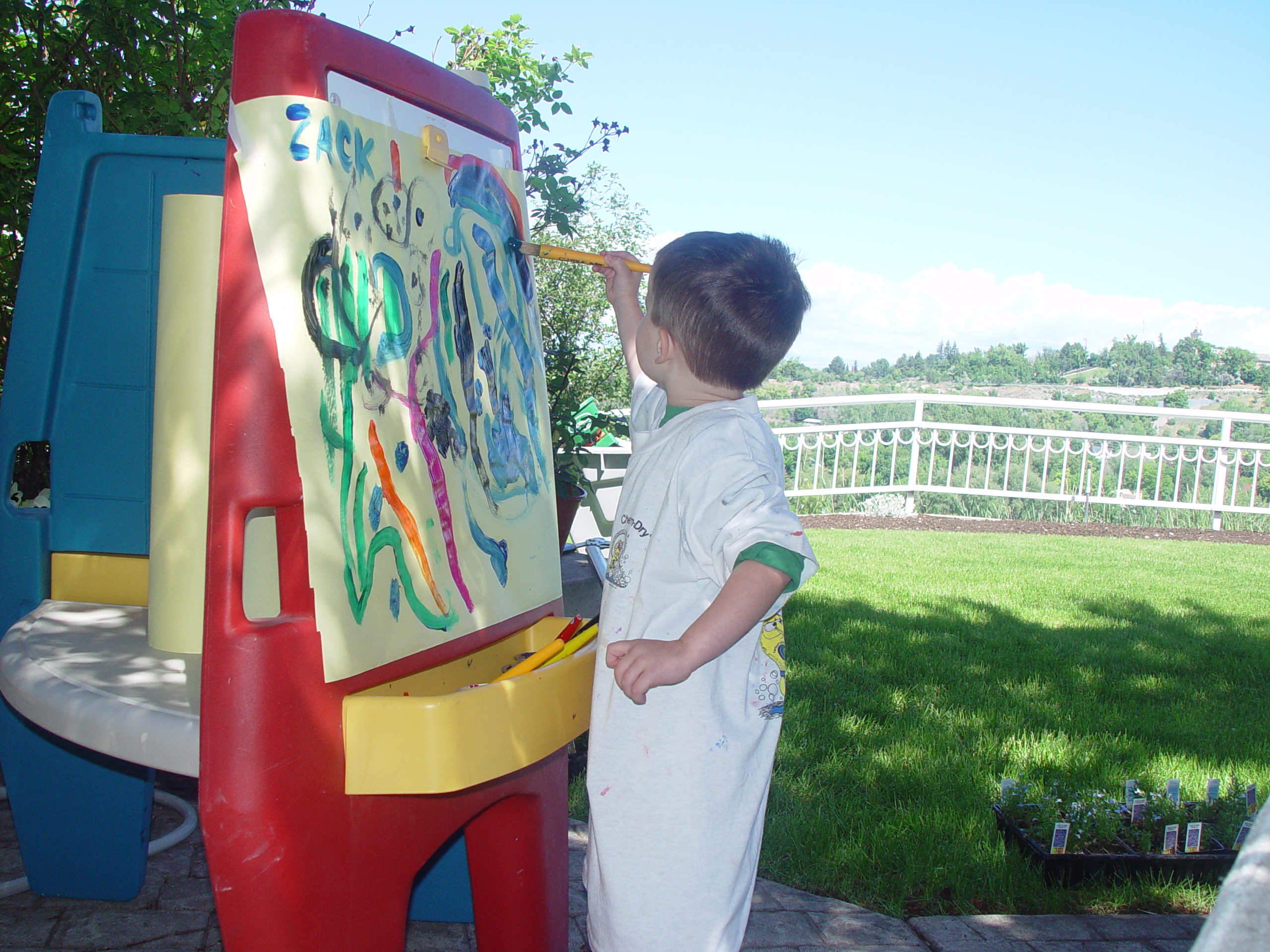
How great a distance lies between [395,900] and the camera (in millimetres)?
1370

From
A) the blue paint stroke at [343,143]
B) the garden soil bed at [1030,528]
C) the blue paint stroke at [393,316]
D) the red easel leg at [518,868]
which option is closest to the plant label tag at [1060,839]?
the red easel leg at [518,868]

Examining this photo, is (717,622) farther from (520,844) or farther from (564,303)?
(564,303)

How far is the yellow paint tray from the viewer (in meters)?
1.30

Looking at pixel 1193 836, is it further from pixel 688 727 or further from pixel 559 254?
pixel 559 254

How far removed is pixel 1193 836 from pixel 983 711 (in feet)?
3.82

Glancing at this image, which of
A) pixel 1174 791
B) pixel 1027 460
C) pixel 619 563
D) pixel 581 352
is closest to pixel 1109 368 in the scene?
pixel 1027 460

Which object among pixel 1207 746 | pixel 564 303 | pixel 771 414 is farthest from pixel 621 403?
pixel 1207 746

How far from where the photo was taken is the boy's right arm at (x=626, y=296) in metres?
1.88

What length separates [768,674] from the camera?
1573 mm

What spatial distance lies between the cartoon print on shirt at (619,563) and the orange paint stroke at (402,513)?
0.26 meters

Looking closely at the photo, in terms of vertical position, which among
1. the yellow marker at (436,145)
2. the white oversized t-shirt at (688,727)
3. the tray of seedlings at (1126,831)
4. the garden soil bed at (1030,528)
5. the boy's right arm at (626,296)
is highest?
the yellow marker at (436,145)

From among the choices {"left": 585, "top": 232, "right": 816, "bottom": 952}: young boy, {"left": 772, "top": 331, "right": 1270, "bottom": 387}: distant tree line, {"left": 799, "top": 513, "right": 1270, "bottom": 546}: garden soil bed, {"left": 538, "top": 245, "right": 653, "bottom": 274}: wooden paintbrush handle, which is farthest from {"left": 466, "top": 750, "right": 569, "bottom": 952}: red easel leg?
{"left": 772, "top": 331, "right": 1270, "bottom": 387}: distant tree line

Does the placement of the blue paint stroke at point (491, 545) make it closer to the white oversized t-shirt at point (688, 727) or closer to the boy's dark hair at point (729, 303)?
the white oversized t-shirt at point (688, 727)

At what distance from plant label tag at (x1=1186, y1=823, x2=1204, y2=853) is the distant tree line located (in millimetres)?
12270
